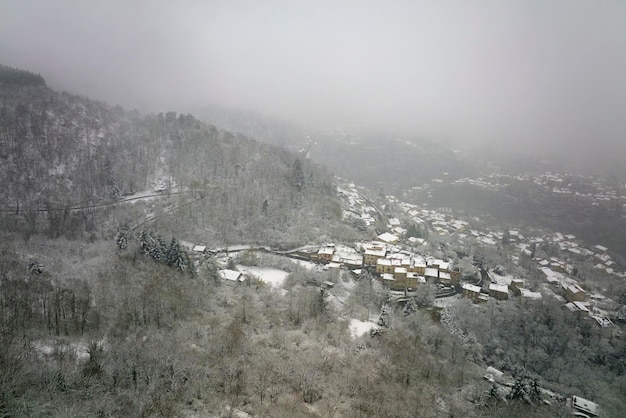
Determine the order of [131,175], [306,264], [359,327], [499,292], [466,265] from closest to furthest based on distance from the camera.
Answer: [359,327] → [499,292] → [306,264] → [466,265] → [131,175]

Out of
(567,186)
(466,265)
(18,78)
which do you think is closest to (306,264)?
(466,265)

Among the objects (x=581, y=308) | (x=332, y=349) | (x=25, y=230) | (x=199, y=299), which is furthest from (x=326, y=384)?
(x=25, y=230)

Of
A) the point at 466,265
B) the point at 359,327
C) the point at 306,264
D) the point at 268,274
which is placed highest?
the point at 466,265

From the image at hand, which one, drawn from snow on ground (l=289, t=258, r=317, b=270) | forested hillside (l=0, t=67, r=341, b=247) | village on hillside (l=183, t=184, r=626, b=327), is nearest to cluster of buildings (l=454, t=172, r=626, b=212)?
village on hillside (l=183, t=184, r=626, b=327)

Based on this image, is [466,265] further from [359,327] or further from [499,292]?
[359,327]

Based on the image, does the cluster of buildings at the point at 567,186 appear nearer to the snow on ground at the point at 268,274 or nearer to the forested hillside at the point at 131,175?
the forested hillside at the point at 131,175

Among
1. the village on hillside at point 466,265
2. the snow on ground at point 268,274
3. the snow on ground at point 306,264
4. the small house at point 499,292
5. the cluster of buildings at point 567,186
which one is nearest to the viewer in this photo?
the snow on ground at point 268,274

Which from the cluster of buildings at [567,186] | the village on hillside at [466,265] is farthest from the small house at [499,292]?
the cluster of buildings at [567,186]
